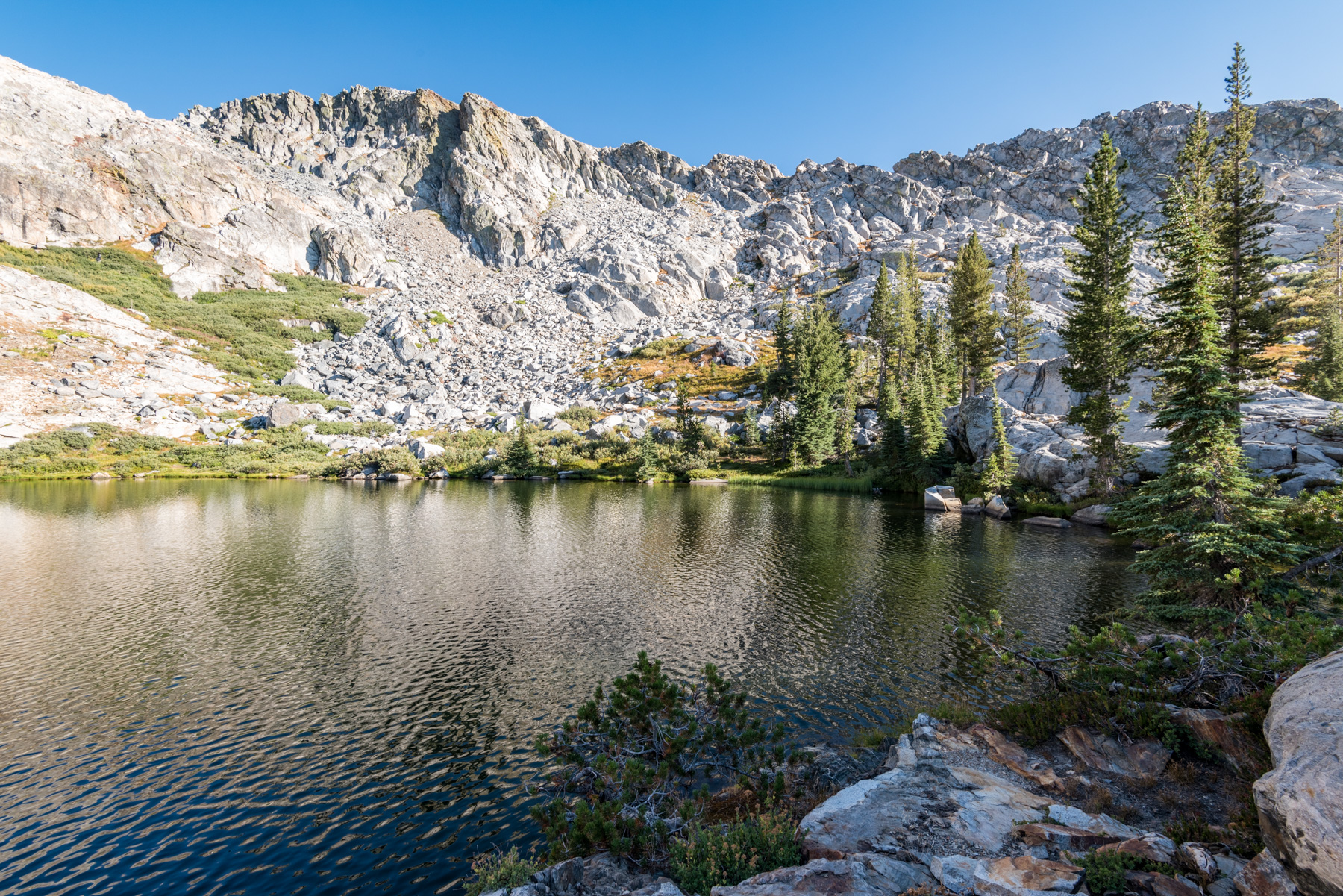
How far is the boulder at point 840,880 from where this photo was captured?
770 centimetres

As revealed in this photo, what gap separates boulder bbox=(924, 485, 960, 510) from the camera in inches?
2399

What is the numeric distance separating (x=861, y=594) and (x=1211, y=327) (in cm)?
1896

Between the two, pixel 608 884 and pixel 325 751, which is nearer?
pixel 608 884

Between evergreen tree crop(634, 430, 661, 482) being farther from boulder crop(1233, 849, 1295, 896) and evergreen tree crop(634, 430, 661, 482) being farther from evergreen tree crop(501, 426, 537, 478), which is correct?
boulder crop(1233, 849, 1295, 896)

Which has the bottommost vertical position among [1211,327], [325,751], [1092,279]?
[325,751]

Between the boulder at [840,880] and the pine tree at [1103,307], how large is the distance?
5040cm

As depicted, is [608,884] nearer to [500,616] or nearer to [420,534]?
[500,616]

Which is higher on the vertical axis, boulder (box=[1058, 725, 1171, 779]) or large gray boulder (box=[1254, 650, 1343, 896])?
large gray boulder (box=[1254, 650, 1343, 896])

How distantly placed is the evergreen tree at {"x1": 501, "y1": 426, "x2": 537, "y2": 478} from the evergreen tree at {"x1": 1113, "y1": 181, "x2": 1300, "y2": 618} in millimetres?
91310

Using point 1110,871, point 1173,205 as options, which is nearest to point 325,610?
point 1110,871

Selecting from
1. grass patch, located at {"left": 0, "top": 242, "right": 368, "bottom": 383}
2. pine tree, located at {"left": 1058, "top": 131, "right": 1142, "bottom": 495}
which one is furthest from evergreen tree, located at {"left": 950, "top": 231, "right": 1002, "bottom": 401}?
grass patch, located at {"left": 0, "top": 242, "right": 368, "bottom": 383}

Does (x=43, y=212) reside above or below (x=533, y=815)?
above

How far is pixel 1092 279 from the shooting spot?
48.3m

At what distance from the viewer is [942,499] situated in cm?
6134
